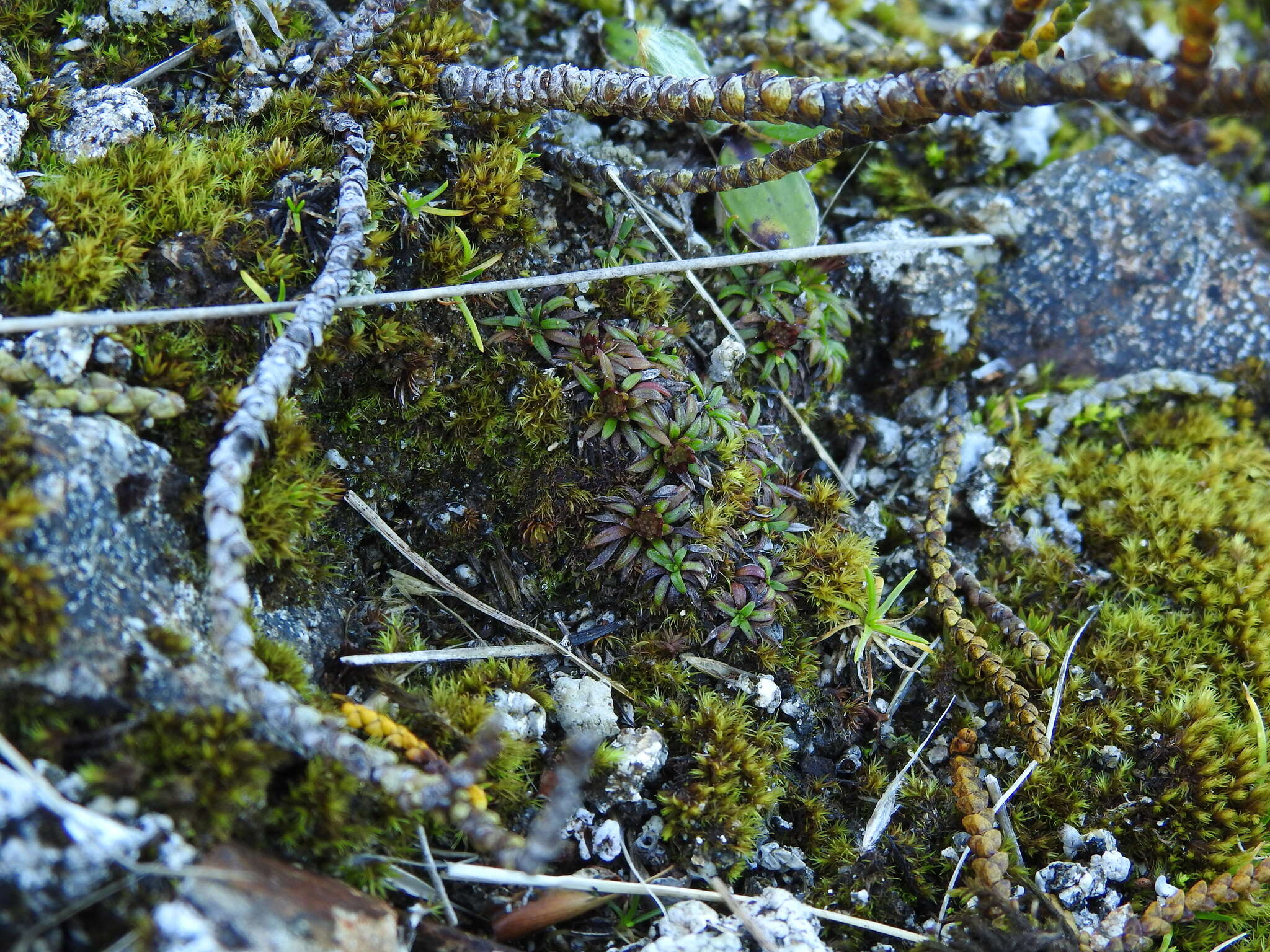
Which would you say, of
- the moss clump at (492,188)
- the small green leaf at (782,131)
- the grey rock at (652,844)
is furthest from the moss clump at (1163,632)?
the moss clump at (492,188)

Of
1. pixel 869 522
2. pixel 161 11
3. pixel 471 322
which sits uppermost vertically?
pixel 161 11

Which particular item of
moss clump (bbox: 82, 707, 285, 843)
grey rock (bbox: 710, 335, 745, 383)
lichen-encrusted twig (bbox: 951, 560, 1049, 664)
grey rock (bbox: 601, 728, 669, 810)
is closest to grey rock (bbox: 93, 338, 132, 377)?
moss clump (bbox: 82, 707, 285, 843)

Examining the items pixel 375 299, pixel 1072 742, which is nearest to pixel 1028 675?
pixel 1072 742

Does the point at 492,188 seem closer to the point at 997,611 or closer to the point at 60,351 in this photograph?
the point at 60,351

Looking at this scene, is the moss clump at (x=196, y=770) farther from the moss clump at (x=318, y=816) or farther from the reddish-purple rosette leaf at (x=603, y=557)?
the reddish-purple rosette leaf at (x=603, y=557)

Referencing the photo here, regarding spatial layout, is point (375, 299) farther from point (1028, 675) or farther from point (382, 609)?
point (1028, 675)

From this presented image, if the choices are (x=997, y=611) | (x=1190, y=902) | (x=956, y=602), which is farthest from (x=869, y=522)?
(x=1190, y=902)

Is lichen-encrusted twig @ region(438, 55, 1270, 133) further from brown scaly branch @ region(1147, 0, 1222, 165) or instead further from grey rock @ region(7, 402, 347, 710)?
grey rock @ region(7, 402, 347, 710)
